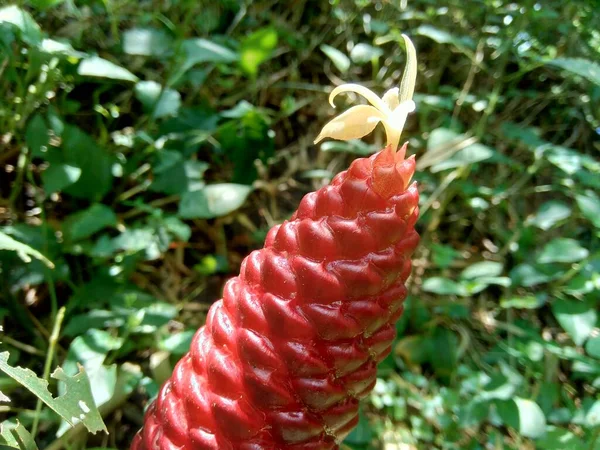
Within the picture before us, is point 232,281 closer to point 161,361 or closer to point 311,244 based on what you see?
point 311,244

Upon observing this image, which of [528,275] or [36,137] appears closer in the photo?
[36,137]

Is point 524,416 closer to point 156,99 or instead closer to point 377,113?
point 377,113

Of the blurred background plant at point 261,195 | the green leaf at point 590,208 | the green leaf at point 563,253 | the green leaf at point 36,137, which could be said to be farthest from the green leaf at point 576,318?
the green leaf at point 36,137

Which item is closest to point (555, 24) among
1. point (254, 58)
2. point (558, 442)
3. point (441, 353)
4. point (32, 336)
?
point (254, 58)

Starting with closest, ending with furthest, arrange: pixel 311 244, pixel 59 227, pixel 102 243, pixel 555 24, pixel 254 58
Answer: pixel 311 244 → pixel 102 243 → pixel 59 227 → pixel 254 58 → pixel 555 24

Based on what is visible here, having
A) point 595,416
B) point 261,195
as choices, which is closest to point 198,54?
point 261,195

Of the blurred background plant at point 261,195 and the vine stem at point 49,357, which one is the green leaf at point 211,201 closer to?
the blurred background plant at point 261,195
